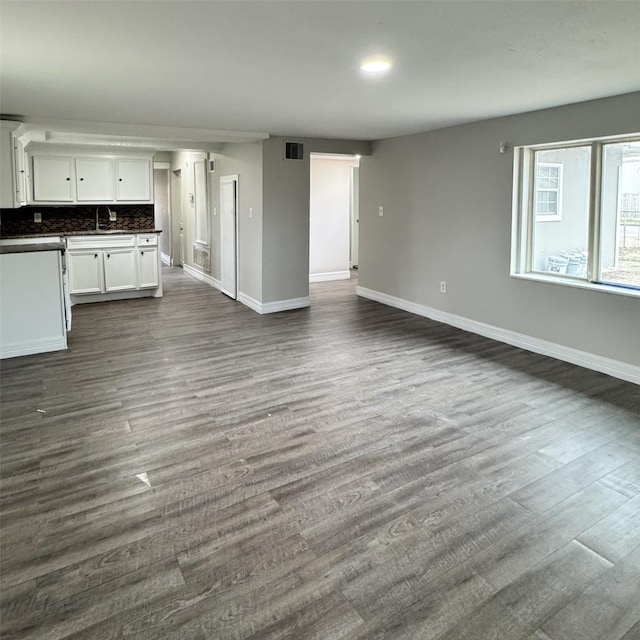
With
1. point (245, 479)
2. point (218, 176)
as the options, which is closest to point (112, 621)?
point (245, 479)

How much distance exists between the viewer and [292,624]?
5.98 feet

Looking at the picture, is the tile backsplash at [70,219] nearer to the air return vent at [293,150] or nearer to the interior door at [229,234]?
the interior door at [229,234]

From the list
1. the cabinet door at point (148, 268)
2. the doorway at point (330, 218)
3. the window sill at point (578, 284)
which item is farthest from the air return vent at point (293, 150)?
the window sill at point (578, 284)

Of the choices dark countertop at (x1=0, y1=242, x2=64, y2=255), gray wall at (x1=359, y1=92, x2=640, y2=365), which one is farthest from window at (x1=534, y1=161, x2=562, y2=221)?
dark countertop at (x1=0, y1=242, x2=64, y2=255)

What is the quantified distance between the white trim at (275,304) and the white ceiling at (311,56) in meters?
2.78

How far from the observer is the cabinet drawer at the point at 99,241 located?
7273mm

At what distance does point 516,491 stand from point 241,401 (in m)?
2.07

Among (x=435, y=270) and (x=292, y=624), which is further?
(x=435, y=270)

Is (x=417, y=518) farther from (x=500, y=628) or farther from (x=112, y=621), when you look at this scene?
(x=112, y=621)

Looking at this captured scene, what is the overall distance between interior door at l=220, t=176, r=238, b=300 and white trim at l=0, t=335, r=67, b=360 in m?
2.99

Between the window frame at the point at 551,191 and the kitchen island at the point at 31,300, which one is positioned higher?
the window frame at the point at 551,191

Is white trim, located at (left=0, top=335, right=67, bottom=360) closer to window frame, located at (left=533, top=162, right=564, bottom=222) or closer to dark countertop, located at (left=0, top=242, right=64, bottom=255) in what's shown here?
dark countertop, located at (left=0, top=242, right=64, bottom=255)

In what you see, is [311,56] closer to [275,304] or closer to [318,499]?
[318,499]

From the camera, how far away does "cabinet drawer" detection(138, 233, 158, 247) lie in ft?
25.5
